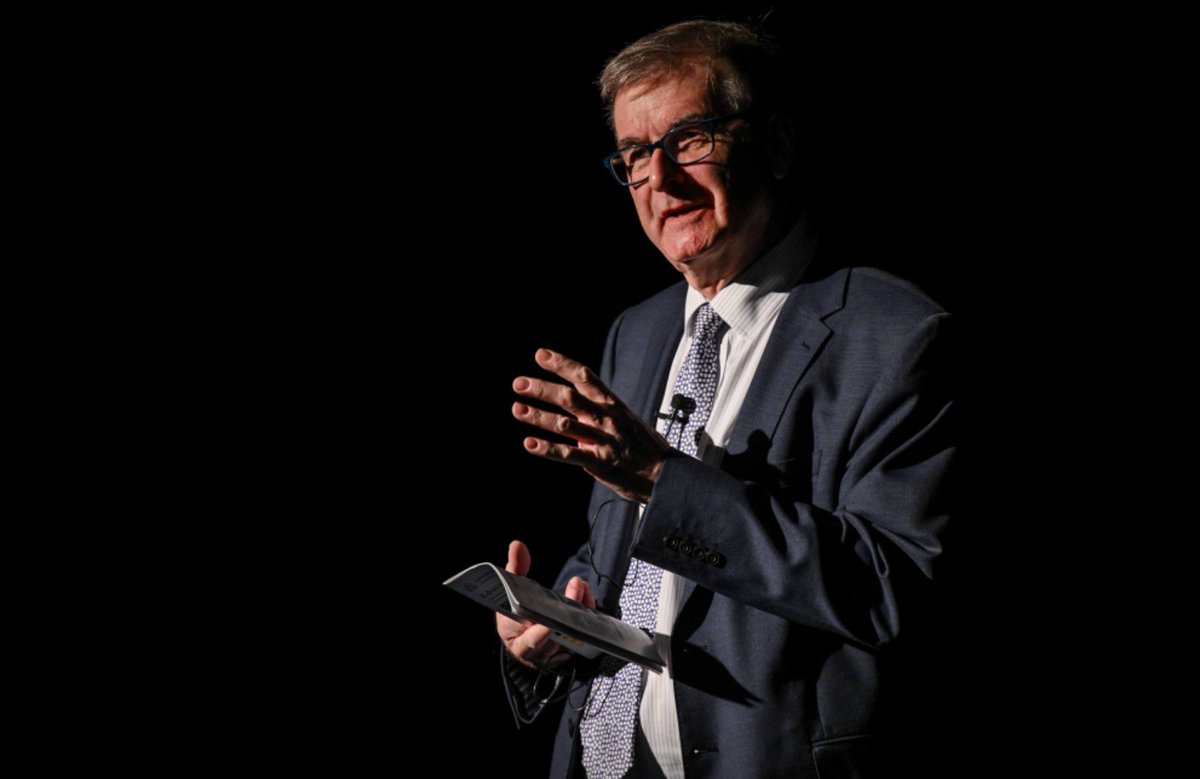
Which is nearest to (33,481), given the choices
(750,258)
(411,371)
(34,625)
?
(34,625)

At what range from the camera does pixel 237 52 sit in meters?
2.56

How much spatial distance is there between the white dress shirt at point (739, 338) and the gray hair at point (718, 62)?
0.29m

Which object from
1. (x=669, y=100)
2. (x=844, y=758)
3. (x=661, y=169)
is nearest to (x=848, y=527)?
(x=844, y=758)

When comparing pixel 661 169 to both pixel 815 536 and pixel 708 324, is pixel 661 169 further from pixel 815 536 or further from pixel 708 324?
pixel 815 536

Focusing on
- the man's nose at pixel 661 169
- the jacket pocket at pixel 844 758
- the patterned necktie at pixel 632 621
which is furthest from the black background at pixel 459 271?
the jacket pocket at pixel 844 758

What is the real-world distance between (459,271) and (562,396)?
150cm

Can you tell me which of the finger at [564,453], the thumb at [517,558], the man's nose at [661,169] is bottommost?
the thumb at [517,558]

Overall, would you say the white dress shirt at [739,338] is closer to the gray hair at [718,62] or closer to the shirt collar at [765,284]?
the shirt collar at [765,284]

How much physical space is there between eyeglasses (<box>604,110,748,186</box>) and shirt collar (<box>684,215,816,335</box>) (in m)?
0.25

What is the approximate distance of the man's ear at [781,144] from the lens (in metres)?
1.96

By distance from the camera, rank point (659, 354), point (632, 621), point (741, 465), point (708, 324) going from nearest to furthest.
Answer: point (741, 465), point (632, 621), point (708, 324), point (659, 354)

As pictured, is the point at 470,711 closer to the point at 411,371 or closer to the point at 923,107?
the point at 411,371

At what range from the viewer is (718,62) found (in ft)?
6.32

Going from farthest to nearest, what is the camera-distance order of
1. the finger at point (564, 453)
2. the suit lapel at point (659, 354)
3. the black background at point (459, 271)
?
1. the black background at point (459, 271)
2. the suit lapel at point (659, 354)
3. the finger at point (564, 453)
